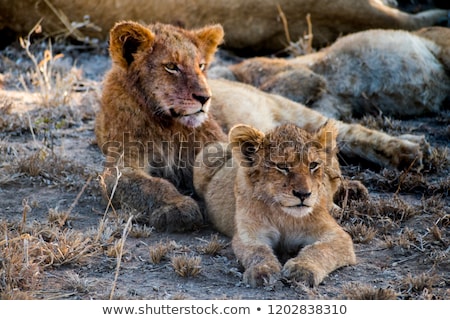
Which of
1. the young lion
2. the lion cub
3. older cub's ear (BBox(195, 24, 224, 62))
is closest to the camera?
the lion cub

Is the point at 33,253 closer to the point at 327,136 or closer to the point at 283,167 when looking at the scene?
the point at 283,167

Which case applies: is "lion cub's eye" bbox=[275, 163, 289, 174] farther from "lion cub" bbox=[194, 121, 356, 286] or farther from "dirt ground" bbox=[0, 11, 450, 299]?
"dirt ground" bbox=[0, 11, 450, 299]

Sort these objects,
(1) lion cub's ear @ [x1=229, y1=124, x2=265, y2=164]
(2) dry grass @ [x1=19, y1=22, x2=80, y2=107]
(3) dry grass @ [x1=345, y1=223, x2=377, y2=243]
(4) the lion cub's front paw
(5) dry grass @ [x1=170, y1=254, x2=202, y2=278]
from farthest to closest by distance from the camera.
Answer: (2) dry grass @ [x1=19, y1=22, x2=80, y2=107] → (4) the lion cub's front paw → (3) dry grass @ [x1=345, y1=223, x2=377, y2=243] → (1) lion cub's ear @ [x1=229, y1=124, x2=265, y2=164] → (5) dry grass @ [x1=170, y1=254, x2=202, y2=278]

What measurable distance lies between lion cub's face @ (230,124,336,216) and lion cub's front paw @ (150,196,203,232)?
0.49 m

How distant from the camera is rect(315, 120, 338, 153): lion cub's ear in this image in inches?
182

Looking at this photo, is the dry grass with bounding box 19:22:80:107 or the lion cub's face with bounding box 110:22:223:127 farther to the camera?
the dry grass with bounding box 19:22:80:107

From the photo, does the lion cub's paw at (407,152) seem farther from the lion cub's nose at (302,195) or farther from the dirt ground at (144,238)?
the lion cub's nose at (302,195)

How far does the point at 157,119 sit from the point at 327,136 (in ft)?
4.21

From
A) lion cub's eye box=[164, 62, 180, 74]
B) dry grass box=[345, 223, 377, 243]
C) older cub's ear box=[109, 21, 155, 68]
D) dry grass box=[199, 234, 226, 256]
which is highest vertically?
older cub's ear box=[109, 21, 155, 68]

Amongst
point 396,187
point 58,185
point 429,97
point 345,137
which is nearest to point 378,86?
point 429,97

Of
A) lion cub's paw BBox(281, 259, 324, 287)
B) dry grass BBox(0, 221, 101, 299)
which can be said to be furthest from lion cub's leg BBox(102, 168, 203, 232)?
lion cub's paw BBox(281, 259, 324, 287)

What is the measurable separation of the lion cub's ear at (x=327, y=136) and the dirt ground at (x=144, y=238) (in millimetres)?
502

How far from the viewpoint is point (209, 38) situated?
5773mm

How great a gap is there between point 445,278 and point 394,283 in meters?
0.26
